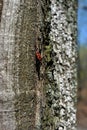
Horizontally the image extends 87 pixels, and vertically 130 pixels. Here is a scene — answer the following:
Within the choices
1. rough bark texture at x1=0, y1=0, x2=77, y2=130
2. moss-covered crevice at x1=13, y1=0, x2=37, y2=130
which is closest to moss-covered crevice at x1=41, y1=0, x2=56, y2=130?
rough bark texture at x1=0, y1=0, x2=77, y2=130

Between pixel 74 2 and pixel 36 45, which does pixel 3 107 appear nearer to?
pixel 36 45

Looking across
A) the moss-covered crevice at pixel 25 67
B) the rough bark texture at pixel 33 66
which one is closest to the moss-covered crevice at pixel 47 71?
the rough bark texture at pixel 33 66

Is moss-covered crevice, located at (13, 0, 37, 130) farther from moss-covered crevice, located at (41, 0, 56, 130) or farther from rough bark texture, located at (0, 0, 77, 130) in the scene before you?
moss-covered crevice, located at (41, 0, 56, 130)

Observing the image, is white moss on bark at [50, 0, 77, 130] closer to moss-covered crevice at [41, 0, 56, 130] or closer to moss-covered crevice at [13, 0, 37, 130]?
moss-covered crevice at [41, 0, 56, 130]

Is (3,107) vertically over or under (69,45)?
under

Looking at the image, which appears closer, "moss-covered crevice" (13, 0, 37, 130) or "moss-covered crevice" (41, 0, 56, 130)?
"moss-covered crevice" (13, 0, 37, 130)

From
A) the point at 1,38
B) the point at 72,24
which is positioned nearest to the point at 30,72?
the point at 1,38

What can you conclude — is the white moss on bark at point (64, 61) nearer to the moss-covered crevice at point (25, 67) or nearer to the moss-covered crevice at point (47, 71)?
the moss-covered crevice at point (47, 71)

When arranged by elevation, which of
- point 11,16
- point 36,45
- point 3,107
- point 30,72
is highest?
point 11,16
